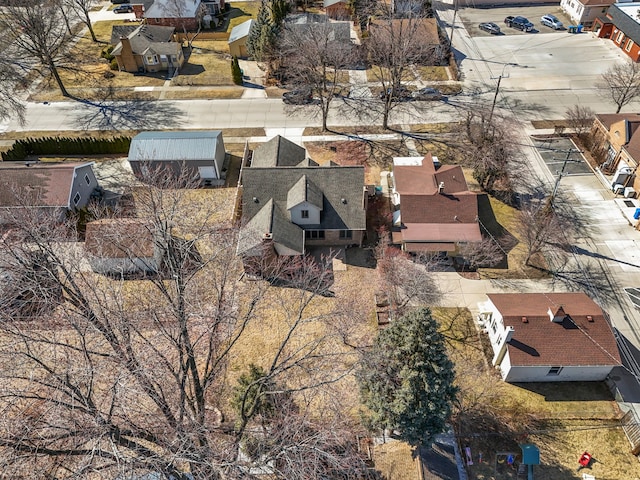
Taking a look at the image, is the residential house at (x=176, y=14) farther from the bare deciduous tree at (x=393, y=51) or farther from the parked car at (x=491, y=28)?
the parked car at (x=491, y=28)

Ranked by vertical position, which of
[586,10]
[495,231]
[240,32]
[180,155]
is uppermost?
[586,10]

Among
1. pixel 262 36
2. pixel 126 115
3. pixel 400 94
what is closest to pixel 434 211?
pixel 400 94

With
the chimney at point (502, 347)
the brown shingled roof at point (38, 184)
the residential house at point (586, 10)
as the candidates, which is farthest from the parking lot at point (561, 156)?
the brown shingled roof at point (38, 184)

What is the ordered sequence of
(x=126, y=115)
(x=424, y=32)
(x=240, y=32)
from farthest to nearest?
1. (x=240, y=32)
2. (x=424, y=32)
3. (x=126, y=115)

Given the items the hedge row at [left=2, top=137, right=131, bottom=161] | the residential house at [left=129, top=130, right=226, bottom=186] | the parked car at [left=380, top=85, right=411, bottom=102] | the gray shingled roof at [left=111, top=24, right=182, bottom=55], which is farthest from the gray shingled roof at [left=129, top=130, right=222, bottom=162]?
the gray shingled roof at [left=111, top=24, right=182, bottom=55]

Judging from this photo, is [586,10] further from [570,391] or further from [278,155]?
[570,391]

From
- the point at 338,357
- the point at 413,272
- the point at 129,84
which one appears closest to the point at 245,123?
the point at 129,84

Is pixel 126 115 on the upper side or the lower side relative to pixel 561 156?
lower
